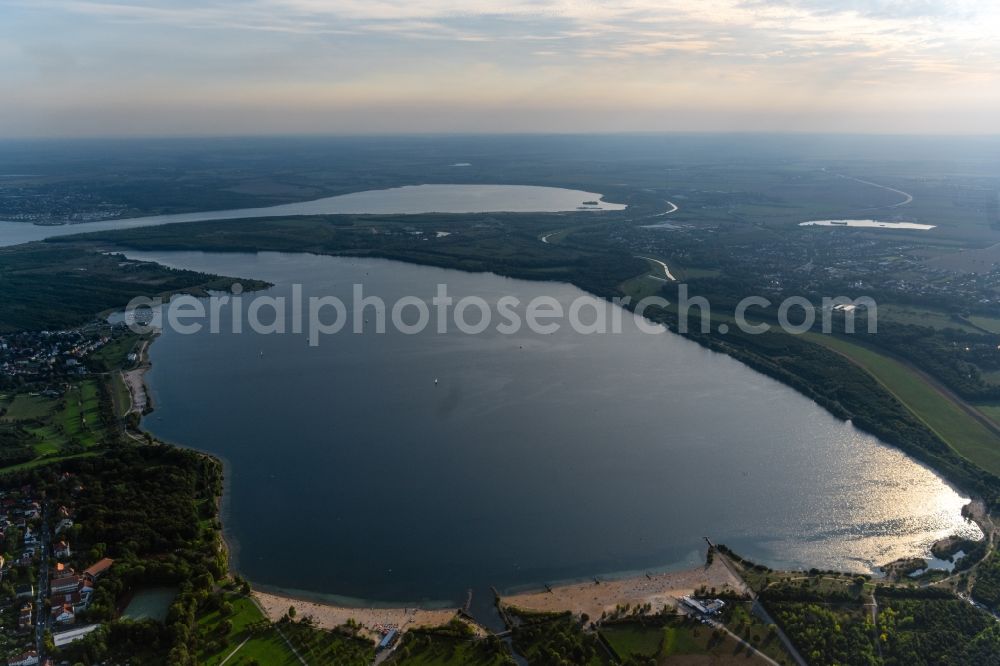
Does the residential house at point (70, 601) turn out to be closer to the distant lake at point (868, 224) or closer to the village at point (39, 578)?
the village at point (39, 578)

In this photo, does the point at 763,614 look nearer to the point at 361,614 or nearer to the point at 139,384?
the point at 361,614

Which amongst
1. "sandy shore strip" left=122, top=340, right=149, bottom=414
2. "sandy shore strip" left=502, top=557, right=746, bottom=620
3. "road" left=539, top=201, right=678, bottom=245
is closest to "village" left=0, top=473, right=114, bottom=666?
"sandy shore strip" left=122, top=340, right=149, bottom=414

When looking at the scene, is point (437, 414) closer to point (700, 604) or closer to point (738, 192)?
point (700, 604)

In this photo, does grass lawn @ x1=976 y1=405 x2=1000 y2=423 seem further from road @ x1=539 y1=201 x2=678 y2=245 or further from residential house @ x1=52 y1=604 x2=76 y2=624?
road @ x1=539 y1=201 x2=678 y2=245

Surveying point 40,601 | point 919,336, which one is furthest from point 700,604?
point 919,336

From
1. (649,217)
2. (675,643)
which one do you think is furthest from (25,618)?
(649,217)
